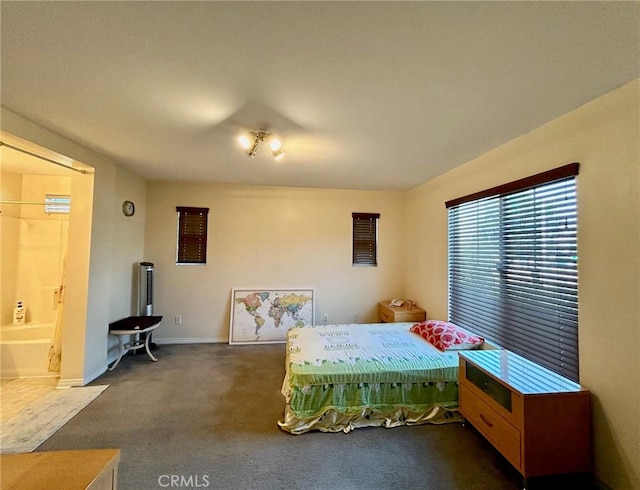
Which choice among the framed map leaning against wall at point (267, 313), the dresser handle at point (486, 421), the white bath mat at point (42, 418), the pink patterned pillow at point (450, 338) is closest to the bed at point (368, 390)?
the pink patterned pillow at point (450, 338)

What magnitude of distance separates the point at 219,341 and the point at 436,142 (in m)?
4.16

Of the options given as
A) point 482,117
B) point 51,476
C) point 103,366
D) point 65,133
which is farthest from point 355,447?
point 65,133

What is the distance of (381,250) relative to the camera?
476 cm

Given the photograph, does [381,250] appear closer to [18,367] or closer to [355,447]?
[355,447]

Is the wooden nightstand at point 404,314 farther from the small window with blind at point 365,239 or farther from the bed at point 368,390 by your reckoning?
the bed at point 368,390

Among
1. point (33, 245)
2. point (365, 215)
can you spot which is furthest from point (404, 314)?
point (33, 245)

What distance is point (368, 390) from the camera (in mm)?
2344

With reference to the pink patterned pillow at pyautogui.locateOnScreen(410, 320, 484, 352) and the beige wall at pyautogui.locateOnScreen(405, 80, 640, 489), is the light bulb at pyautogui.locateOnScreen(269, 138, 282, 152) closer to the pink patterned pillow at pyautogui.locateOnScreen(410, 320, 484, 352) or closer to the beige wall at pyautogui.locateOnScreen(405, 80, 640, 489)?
the beige wall at pyautogui.locateOnScreen(405, 80, 640, 489)

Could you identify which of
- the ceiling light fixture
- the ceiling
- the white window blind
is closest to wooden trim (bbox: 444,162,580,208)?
the ceiling

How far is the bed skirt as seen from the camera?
2.23 meters

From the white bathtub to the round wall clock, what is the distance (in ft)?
5.82

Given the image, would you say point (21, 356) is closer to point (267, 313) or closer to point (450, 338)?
point (267, 313)

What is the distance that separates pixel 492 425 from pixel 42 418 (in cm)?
373

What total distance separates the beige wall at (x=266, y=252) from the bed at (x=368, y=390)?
2009 millimetres
